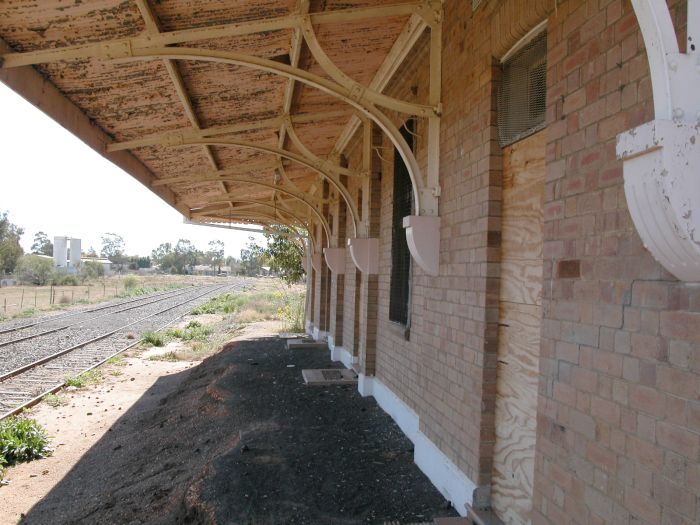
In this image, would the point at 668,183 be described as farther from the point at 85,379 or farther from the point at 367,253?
the point at 85,379

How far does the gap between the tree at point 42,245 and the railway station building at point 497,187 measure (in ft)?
455

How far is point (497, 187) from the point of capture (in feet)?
12.3

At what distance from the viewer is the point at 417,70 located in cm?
591

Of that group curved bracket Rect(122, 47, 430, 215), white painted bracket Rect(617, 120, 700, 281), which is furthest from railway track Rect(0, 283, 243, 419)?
white painted bracket Rect(617, 120, 700, 281)

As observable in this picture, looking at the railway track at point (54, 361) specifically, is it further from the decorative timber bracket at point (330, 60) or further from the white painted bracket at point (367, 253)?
the decorative timber bracket at point (330, 60)

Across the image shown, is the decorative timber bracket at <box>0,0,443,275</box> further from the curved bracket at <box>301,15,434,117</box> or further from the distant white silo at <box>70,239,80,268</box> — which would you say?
the distant white silo at <box>70,239,80,268</box>

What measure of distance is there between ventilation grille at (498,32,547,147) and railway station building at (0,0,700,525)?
0.05ft

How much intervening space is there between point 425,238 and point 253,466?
286 cm

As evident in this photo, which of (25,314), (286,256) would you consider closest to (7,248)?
(25,314)

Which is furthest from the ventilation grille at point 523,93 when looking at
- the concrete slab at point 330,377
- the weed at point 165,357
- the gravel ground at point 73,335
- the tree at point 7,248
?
the tree at point 7,248

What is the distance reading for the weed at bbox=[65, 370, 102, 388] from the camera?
1256 centimetres

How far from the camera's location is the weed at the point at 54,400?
11.0m

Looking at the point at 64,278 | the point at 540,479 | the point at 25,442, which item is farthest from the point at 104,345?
the point at 64,278

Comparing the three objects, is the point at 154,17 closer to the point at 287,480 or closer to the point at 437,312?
the point at 437,312
